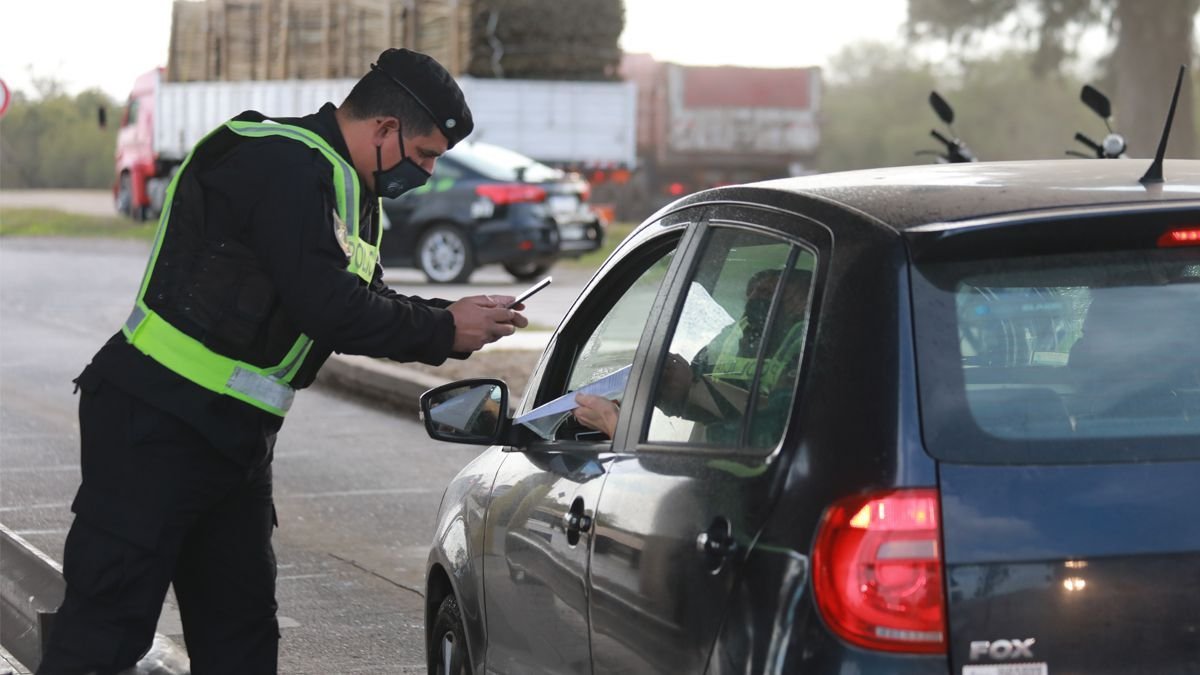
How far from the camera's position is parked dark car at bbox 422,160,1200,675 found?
2.69 m

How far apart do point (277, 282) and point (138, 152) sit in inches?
1212

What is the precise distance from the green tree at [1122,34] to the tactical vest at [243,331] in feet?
84.0

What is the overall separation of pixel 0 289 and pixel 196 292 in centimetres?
1798

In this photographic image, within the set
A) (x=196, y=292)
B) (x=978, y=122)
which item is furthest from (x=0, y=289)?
(x=978, y=122)

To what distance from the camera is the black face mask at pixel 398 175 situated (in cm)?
441

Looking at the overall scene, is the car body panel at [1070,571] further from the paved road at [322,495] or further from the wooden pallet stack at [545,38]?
the wooden pallet stack at [545,38]

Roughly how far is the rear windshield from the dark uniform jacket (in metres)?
1.60

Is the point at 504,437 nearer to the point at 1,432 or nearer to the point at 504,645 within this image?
the point at 504,645

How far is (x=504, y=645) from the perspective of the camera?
4.14m

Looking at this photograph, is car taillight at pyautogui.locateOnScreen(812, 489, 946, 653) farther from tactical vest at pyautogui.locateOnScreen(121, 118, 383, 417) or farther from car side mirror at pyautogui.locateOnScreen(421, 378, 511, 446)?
tactical vest at pyautogui.locateOnScreen(121, 118, 383, 417)

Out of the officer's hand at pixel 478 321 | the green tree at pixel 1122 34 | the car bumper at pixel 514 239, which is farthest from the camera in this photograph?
the green tree at pixel 1122 34

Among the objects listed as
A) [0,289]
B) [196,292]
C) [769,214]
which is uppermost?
[769,214]

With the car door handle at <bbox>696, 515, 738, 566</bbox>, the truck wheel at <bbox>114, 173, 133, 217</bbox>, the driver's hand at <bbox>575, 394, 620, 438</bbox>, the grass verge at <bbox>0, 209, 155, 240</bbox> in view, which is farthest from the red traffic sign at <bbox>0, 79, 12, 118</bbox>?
the truck wheel at <bbox>114, 173, 133, 217</bbox>

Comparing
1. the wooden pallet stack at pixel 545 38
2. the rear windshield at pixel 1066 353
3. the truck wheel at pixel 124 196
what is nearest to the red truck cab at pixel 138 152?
the truck wheel at pixel 124 196
